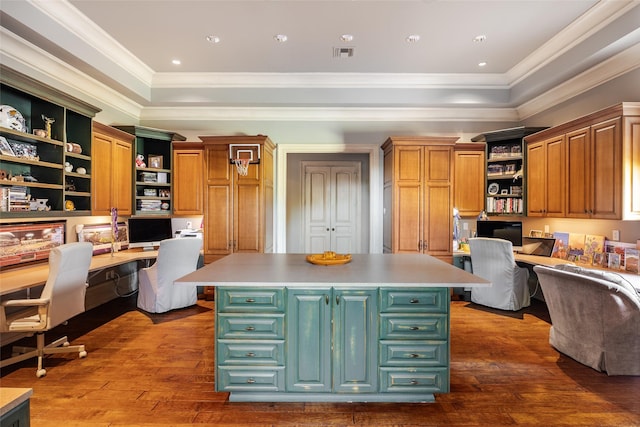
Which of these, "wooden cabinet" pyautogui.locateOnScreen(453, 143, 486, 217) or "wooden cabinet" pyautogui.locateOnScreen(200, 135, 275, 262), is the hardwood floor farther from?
"wooden cabinet" pyautogui.locateOnScreen(453, 143, 486, 217)

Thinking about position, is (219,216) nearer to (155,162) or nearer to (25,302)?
(155,162)

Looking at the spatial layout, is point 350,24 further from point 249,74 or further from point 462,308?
point 462,308

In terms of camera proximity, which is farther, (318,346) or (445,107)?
(445,107)

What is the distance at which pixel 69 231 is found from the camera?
12.3ft

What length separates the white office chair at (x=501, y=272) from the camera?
399 centimetres

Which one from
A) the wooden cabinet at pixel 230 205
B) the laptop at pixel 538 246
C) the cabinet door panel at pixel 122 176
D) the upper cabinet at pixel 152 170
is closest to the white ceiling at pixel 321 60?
the upper cabinet at pixel 152 170

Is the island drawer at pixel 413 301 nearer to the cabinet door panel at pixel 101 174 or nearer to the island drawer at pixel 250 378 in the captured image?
the island drawer at pixel 250 378

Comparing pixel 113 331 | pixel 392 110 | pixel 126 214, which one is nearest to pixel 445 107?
pixel 392 110

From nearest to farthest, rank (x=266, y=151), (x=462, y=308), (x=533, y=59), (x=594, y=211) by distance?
(x=594, y=211)
(x=533, y=59)
(x=462, y=308)
(x=266, y=151)

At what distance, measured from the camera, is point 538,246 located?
4211 mm

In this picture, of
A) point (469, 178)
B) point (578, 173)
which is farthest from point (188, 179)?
point (578, 173)

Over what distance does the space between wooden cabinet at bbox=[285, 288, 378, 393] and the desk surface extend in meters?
2.23

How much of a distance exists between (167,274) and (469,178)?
466 centimetres

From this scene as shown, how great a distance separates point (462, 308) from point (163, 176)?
4.92 meters
